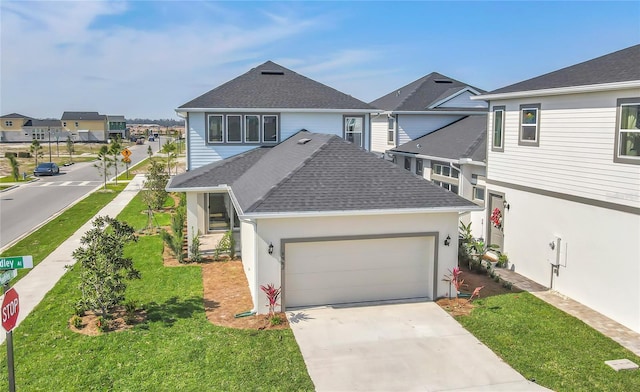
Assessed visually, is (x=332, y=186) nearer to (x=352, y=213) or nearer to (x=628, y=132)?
(x=352, y=213)

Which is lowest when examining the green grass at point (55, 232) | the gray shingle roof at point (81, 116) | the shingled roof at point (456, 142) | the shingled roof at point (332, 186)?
the green grass at point (55, 232)

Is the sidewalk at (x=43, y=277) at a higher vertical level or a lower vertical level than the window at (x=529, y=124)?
lower

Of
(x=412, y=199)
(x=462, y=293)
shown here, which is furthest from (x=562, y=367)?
(x=412, y=199)

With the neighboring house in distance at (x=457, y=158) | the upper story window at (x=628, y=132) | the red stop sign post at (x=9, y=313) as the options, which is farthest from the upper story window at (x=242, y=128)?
the red stop sign post at (x=9, y=313)

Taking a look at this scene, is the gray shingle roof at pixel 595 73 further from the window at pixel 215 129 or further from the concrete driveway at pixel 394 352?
the window at pixel 215 129

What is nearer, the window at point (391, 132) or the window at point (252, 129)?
the window at point (252, 129)

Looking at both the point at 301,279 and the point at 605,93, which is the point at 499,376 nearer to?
the point at 301,279
